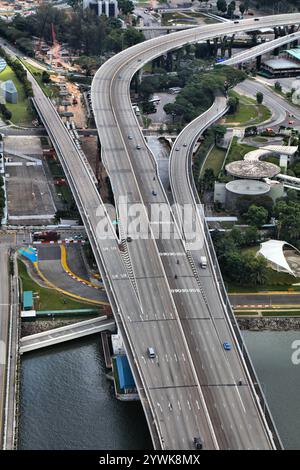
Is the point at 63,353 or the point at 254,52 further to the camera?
the point at 254,52

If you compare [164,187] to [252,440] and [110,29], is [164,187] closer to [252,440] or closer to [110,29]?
[252,440]

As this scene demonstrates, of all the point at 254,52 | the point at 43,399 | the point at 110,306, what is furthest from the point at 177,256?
the point at 254,52

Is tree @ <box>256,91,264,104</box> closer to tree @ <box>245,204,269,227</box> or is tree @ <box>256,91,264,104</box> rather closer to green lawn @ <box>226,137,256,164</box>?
green lawn @ <box>226,137,256,164</box>

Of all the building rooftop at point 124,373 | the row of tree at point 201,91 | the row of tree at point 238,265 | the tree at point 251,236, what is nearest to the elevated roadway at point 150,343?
the building rooftop at point 124,373

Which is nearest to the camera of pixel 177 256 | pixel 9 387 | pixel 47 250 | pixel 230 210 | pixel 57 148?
pixel 9 387

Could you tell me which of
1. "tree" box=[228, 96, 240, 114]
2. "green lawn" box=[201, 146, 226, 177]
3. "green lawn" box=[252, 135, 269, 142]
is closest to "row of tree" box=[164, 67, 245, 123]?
"tree" box=[228, 96, 240, 114]
